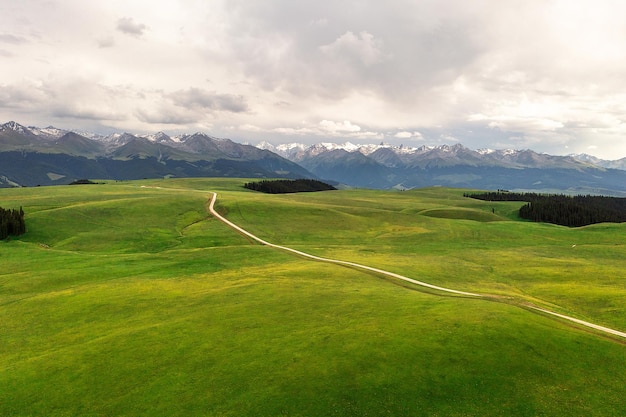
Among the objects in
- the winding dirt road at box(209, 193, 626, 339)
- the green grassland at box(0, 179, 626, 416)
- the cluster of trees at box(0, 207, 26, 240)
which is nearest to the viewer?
the green grassland at box(0, 179, 626, 416)

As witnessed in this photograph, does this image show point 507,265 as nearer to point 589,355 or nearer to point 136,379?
point 589,355

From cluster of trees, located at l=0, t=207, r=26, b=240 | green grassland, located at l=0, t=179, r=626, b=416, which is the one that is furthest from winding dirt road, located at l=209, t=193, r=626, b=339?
cluster of trees, located at l=0, t=207, r=26, b=240

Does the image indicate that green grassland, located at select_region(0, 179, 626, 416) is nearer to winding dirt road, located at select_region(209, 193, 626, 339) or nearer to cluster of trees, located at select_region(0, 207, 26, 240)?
winding dirt road, located at select_region(209, 193, 626, 339)

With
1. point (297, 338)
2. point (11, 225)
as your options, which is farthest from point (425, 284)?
point (11, 225)

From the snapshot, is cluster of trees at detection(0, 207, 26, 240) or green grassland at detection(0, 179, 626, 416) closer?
green grassland at detection(0, 179, 626, 416)

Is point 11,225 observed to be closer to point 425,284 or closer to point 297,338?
point 297,338

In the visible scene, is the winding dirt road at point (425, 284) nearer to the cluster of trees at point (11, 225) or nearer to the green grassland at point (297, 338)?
the green grassland at point (297, 338)
